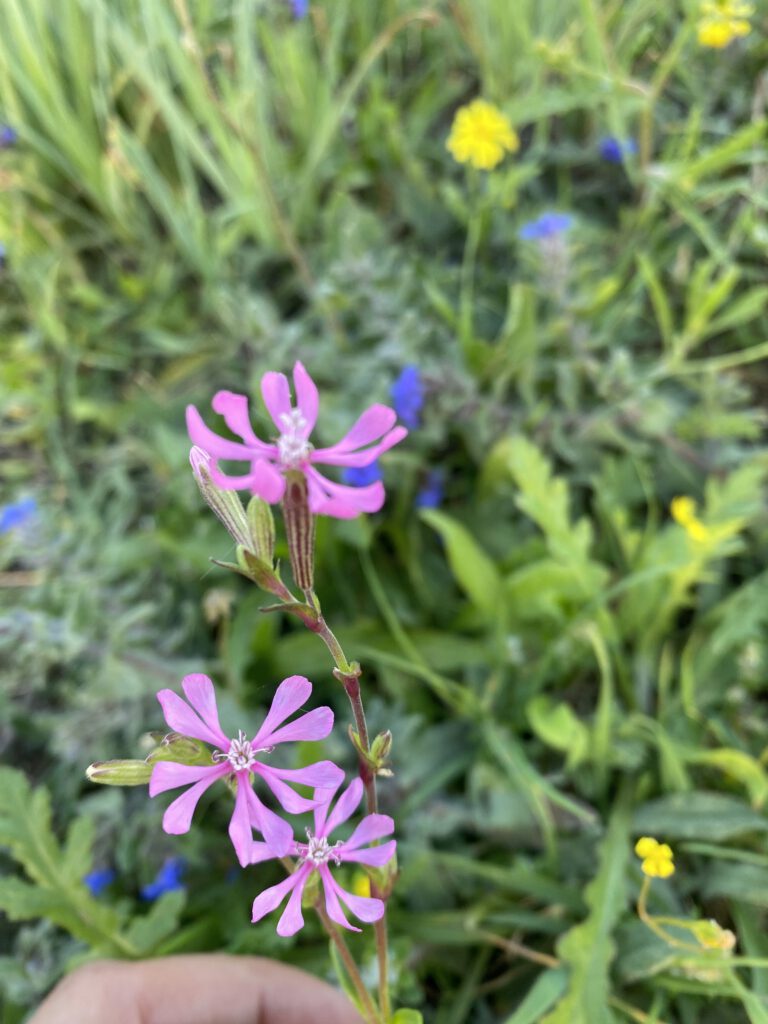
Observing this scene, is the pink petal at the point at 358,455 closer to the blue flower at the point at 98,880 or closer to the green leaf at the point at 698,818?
the green leaf at the point at 698,818

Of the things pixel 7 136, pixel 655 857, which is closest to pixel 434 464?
pixel 655 857

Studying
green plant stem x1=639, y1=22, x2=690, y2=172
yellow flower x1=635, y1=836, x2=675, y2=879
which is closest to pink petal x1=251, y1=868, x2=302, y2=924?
yellow flower x1=635, y1=836, x2=675, y2=879

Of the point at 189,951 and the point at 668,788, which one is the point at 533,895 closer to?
the point at 668,788

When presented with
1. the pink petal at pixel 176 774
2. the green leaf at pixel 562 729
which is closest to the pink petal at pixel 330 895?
the pink petal at pixel 176 774

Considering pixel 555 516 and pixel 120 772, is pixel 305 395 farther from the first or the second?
pixel 555 516

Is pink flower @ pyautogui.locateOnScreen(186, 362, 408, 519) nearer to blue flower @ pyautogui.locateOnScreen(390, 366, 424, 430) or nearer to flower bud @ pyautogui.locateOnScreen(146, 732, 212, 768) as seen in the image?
flower bud @ pyautogui.locateOnScreen(146, 732, 212, 768)
